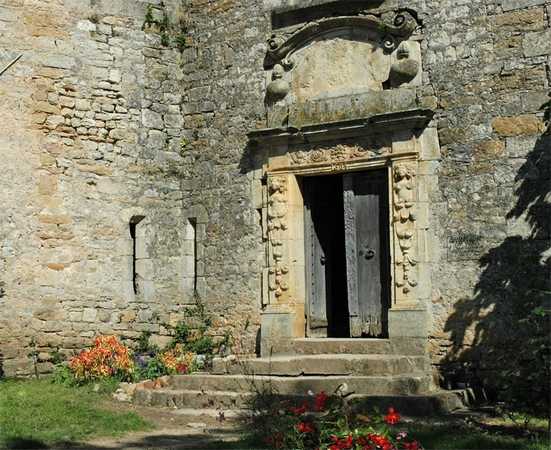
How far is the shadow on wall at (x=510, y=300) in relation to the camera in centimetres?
849

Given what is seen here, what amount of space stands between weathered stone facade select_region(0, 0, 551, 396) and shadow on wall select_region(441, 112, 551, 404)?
21 millimetres

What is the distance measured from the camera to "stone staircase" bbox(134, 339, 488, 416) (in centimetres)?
793

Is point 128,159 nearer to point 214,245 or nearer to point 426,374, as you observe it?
point 214,245

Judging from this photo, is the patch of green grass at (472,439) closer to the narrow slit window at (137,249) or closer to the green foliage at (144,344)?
the green foliage at (144,344)

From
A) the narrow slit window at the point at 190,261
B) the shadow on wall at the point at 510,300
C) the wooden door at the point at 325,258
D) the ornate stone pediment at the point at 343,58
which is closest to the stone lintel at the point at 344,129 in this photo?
the ornate stone pediment at the point at 343,58

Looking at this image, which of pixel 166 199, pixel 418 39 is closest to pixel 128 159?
pixel 166 199

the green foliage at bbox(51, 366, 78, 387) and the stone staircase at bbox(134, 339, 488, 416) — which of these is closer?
the stone staircase at bbox(134, 339, 488, 416)

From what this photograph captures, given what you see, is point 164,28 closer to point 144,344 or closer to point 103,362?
point 144,344

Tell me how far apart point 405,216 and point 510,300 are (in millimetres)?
1376

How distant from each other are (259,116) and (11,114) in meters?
2.76

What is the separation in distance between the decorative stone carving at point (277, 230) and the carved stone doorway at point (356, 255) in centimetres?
33

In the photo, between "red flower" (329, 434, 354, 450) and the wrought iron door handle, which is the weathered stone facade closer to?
the wrought iron door handle

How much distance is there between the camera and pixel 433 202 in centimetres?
912

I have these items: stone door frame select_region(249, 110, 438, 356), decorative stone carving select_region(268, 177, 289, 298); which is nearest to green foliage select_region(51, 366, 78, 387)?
stone door frame select_region(249, 110, 438, 356)
